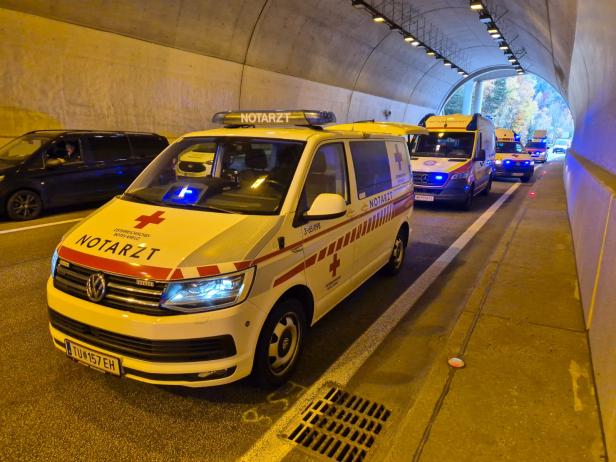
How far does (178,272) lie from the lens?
2.68 meters

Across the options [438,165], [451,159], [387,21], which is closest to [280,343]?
[438,165]

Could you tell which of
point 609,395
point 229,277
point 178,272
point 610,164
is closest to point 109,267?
point 178,272

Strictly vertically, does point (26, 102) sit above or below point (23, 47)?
below

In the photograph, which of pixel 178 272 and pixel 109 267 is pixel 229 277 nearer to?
pixel 178 272

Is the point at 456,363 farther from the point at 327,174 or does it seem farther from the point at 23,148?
the point at 23,148

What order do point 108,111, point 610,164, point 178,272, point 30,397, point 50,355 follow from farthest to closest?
point 108,111 → point 610,164 → point 50,355 → point 30,397 → point 178,272

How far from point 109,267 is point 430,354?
9.50 feet

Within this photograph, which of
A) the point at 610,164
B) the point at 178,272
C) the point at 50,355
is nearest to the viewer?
the point at 178,272

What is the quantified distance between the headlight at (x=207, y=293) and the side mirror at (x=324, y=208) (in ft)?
2.72

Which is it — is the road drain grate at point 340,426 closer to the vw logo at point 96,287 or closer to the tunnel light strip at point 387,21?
the vw logo at point 96,287

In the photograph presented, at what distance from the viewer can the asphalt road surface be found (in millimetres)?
2709

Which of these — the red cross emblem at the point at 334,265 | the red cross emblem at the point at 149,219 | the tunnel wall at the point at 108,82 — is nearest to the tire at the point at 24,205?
the tunnel wall at the point at 108,82

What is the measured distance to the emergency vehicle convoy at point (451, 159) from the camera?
11.2 m

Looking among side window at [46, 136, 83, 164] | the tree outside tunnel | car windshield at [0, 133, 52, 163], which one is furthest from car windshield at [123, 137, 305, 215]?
the tree outside tunnel
